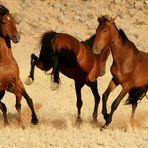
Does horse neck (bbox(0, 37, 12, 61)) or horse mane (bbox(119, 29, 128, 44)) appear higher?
horse mane (bbox(119, 29, 128, 44))

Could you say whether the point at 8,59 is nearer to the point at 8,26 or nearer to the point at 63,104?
the point at 8,26

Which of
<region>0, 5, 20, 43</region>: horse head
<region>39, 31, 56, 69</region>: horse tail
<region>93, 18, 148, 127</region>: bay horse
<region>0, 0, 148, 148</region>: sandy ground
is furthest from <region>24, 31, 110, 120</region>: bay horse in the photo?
<region>0, 5, 20, 43</region>: horse head

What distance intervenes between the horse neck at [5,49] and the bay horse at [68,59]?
3.19ft

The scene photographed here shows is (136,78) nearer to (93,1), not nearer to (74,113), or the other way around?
(74,113)

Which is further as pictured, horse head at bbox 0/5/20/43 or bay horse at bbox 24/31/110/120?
bay horse at bbox 24/31/110/120

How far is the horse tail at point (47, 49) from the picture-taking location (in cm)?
1268

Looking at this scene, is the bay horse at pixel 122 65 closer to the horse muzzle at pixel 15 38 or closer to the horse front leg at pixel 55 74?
the horse front leg at pixel 55 74

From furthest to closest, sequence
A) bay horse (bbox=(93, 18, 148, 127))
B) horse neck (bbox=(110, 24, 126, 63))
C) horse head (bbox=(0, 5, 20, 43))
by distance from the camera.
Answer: horse neck (bbox=(110, 24, 126, 63)) → bay horse (bbox=(93, 18, 148, 127)) → horse head (bbox=(0, 5, 20, 43))

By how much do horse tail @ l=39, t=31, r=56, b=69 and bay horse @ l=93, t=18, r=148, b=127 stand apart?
3.56 ft

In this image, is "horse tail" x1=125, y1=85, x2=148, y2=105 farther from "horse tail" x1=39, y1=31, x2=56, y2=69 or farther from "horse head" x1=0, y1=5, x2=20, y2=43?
"horse head" x1=0, y1=5, x2=20, y2=43

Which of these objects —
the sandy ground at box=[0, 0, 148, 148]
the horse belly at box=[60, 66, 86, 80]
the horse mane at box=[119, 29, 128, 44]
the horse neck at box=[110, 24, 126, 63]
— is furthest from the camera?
the horse belly at box=[60, 66, 86, 80]

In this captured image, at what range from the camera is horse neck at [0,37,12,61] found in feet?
38.9

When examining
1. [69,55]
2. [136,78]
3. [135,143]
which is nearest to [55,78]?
[69,55]

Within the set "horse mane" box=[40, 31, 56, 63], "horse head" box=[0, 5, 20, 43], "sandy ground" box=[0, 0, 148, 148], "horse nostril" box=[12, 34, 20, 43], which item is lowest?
"sandy ground" box=[0, 0, 148, 148]
